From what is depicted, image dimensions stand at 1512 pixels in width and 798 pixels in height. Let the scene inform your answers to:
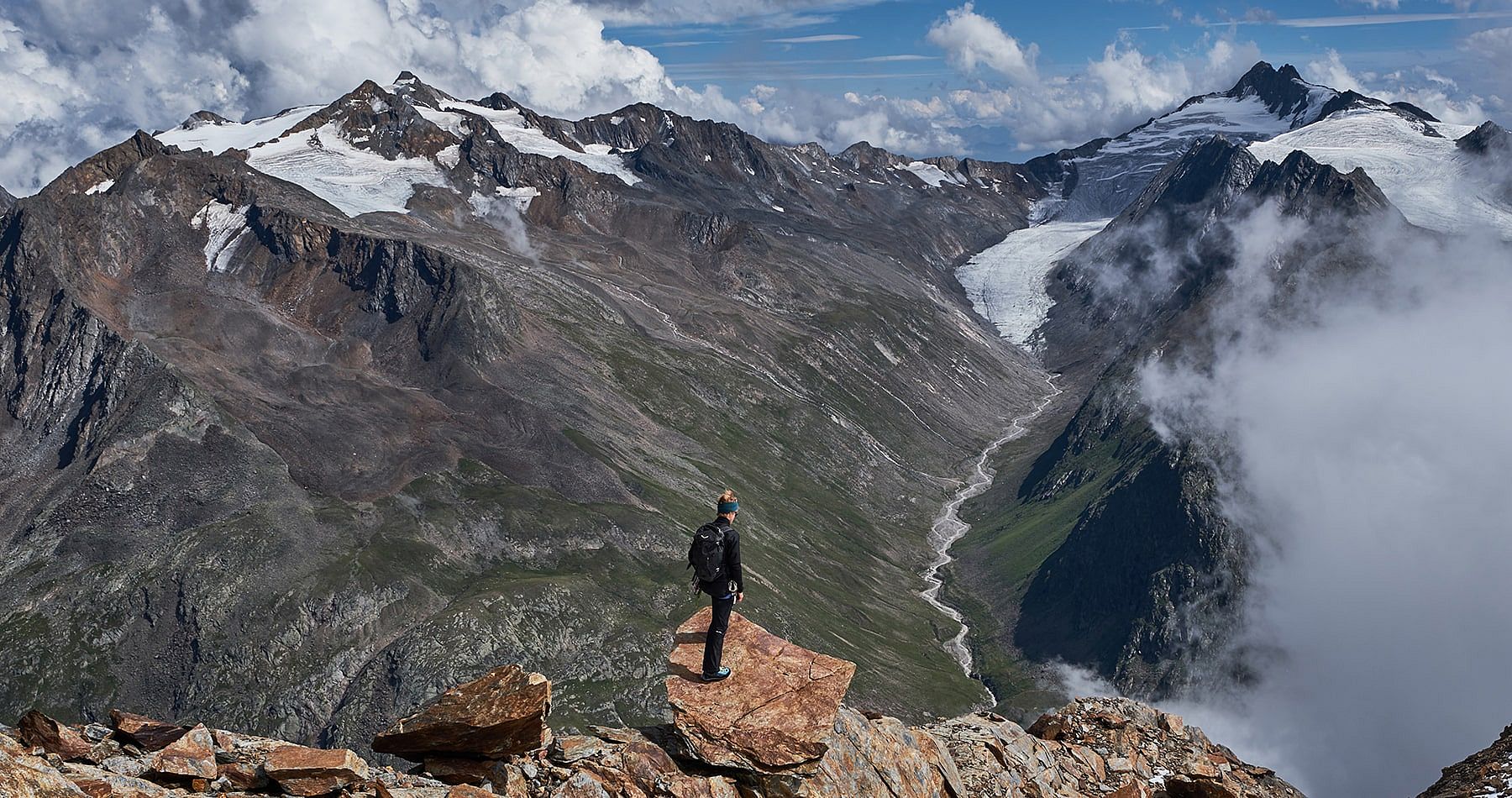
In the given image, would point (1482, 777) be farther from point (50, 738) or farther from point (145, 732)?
point (50, 738)

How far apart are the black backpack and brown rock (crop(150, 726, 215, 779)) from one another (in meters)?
14.7

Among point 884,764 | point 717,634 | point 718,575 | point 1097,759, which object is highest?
point 718,575

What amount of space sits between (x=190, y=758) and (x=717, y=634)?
15280 millimetres

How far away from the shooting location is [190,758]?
94.6 feet

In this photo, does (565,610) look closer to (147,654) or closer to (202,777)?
(147,654)

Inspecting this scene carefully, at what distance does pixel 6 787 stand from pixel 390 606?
17331 centimetres

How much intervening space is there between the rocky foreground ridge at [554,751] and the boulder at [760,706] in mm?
46

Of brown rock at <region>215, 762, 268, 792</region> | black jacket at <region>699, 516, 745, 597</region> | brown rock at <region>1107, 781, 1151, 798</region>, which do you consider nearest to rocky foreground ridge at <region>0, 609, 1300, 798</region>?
brown rock at <region>215, 762, 268, 792</region>

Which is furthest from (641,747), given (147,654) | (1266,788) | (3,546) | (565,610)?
Result: (3,546)

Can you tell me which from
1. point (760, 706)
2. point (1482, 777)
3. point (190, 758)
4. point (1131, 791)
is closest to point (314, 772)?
point (190, 758)

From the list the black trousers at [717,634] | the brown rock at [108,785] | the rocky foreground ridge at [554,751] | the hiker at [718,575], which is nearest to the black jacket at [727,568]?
the hiker at [718,575]

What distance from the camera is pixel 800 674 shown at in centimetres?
3469

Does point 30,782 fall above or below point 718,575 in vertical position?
below

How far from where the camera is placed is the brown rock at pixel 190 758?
1109 inches
